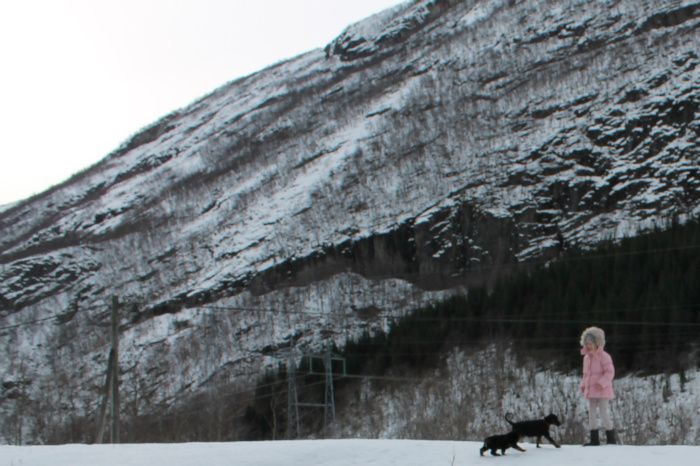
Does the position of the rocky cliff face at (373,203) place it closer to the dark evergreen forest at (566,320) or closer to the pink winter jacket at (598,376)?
the dark evergreen forest at (566,320)

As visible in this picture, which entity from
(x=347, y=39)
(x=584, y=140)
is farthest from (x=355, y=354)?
(x=347, y=39)

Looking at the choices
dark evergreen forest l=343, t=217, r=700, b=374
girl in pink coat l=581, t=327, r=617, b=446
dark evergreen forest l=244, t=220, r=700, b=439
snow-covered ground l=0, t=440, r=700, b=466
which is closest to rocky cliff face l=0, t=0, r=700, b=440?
dark evergreen forest l=244, t=220, r=700, b=439

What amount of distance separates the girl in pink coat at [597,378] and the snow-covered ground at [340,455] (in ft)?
1.73

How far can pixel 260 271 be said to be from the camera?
94.6 m

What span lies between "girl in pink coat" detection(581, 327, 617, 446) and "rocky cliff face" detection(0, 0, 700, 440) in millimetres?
44497

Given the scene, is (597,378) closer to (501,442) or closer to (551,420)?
(551,420)

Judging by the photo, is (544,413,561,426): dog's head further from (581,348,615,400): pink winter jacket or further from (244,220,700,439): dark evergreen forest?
(244,220,700,439): dark evergreen forest

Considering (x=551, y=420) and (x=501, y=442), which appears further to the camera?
(x=551, y=420)

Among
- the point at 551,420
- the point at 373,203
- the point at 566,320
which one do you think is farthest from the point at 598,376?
the point at 373,203

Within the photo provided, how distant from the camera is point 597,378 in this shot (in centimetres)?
1219

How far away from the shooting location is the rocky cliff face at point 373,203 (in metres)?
79.1

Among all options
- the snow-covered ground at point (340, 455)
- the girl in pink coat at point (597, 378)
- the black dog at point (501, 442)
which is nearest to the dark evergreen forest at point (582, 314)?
the girl in pink coat at point (597, 378)

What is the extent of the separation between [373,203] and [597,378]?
280 ft

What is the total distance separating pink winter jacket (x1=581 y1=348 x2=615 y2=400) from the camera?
39.9 feet
